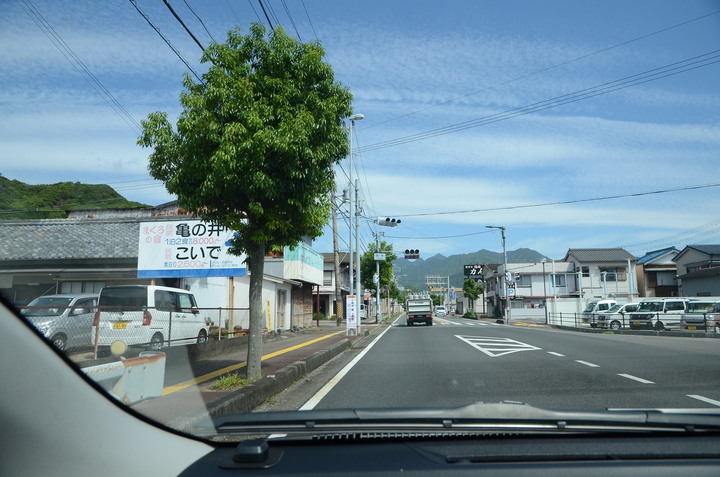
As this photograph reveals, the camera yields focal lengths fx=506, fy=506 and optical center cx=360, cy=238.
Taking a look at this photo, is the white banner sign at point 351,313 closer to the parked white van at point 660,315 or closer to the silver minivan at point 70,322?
the silver minivan at point 70,322

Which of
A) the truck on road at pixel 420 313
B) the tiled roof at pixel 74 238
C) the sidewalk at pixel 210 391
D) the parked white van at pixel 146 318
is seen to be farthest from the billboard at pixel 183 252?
the truck on road at pixel 420 313

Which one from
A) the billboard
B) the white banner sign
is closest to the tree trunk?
the billboard

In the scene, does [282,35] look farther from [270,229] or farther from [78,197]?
[78,197]

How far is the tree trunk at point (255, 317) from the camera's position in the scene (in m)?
7.75

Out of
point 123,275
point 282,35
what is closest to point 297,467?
point 282,35

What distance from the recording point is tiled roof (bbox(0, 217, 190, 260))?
579 inches

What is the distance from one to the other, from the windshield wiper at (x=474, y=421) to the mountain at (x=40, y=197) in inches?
80.1

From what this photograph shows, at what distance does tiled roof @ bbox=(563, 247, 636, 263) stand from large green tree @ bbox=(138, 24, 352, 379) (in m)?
53.4

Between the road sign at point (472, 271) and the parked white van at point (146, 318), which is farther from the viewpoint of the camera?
the road sign at point (472, 271)

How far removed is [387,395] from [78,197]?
5.68m

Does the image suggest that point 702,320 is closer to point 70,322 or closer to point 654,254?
point 70,322

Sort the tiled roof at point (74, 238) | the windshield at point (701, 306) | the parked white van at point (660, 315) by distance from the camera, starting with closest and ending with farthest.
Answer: the tiled roof at point (74, 238)
the parked white van at point (660, 315)
the windshield at point (701, 306)

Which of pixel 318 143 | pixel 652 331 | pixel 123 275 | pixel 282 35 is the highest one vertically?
pixel 282 35

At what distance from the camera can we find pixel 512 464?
217 cm
